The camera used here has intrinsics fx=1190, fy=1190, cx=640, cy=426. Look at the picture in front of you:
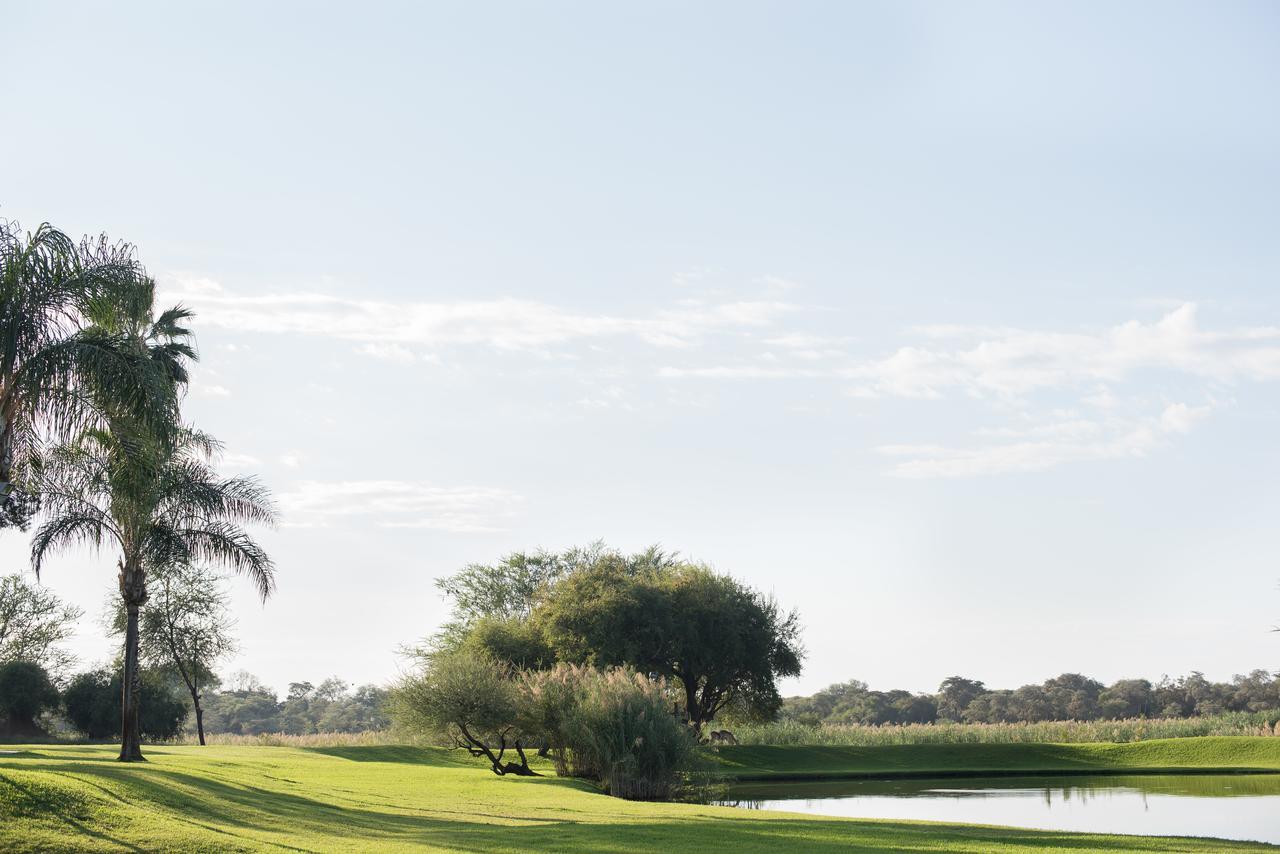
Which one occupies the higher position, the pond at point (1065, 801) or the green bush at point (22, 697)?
the green bush at point (22, 697)

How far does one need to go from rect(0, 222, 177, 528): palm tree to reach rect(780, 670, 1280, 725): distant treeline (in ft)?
251

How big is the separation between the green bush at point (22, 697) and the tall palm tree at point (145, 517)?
24504 millimetres

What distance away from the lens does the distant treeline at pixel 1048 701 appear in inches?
3706

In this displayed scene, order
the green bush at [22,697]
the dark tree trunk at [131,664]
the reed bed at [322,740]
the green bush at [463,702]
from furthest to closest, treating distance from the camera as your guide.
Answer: the green bush at [22,697]
the reed bed at [322,740]
the green bush at [463,702]
the dark tree trunk at [131,664]

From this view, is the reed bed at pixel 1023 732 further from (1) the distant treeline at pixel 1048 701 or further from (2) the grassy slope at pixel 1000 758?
(1) the distant treeline at pixel 1048 701

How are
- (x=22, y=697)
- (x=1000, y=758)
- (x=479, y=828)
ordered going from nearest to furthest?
(x=479, y=828), (x=1000, y=758), (x=22, y=697)

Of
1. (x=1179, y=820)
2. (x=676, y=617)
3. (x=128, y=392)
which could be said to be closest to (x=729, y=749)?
(x=676, y=617)

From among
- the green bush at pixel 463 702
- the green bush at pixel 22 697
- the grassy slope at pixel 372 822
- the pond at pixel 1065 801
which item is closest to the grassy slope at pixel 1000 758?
the pond at pixel 1065 801

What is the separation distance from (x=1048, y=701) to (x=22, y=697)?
8685 cm

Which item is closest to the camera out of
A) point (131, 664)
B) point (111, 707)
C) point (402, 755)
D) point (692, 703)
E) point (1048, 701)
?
point (131, 664)

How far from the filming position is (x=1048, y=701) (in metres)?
108

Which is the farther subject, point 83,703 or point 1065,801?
point 83,703

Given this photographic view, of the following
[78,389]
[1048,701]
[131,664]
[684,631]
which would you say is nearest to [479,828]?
[78,389]

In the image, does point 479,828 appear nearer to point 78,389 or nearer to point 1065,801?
point 78,389
